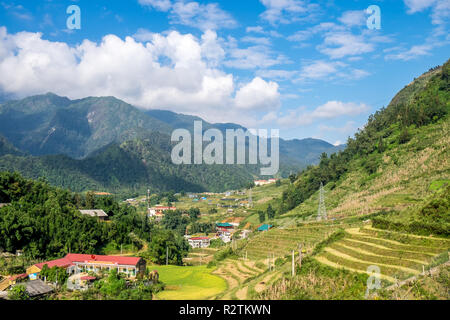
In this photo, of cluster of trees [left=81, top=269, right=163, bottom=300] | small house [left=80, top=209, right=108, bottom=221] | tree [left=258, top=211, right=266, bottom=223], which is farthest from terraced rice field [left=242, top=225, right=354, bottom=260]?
tree [left=258, top=211, right=266, bottom=223]

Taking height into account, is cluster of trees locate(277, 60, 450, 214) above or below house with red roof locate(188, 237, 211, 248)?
above

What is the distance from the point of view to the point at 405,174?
153 feet

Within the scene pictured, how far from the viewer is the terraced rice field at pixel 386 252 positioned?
60.9 ft

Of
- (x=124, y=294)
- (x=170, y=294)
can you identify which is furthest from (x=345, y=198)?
(x=124, y=294)

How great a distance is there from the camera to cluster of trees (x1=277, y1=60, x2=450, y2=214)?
60625 millimetres

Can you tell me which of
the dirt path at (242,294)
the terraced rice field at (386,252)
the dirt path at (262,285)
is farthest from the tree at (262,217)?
the dirt path at (242,294)

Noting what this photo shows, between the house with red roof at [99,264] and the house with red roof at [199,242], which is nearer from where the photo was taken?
the house with red roof at [99,264]

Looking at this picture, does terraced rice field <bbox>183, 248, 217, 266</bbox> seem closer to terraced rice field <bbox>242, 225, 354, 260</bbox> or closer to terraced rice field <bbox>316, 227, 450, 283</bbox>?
terraced rice field <bbox>242, 225, 354, 260</bbox>

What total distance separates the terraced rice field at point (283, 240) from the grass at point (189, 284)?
20.7 ft

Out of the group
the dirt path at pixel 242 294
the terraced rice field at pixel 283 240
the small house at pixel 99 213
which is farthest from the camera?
the small house at pixel 99 213

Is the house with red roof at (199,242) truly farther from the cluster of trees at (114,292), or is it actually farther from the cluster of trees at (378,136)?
the cluster of trees at (114,292)

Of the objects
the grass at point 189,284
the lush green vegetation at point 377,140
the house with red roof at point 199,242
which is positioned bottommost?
the house with red roof at point 199,242

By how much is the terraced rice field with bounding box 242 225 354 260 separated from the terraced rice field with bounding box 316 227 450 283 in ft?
29.0

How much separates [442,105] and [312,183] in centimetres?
2608
